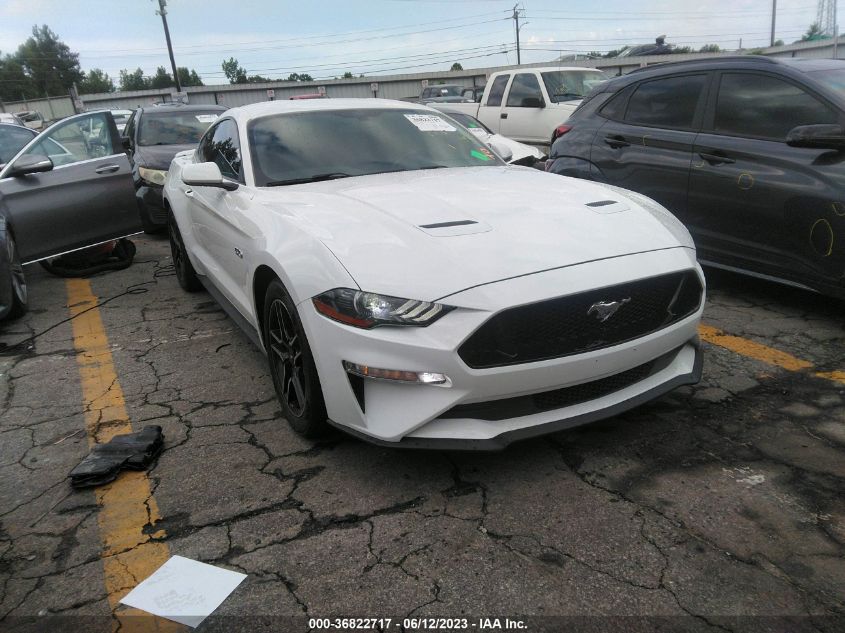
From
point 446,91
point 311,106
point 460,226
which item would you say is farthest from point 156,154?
point 446,91

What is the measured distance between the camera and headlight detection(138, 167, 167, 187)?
7.90m

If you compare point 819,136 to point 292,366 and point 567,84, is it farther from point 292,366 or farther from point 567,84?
point 567,84

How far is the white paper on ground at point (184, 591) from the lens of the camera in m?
2.12

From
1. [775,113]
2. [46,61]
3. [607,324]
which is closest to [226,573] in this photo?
[607,324]

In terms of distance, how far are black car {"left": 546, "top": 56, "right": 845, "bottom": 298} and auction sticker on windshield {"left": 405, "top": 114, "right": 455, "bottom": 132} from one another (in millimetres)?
1759

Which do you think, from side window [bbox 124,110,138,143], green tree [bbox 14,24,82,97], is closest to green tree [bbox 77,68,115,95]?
green tree [bbox 14,24,82,97]

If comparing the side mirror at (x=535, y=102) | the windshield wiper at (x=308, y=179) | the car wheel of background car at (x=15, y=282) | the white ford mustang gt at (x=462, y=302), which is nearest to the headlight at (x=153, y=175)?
the car wheel of background car at (x=15, y=282)

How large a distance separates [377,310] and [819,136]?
3.02 metres

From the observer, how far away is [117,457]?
10.1ft

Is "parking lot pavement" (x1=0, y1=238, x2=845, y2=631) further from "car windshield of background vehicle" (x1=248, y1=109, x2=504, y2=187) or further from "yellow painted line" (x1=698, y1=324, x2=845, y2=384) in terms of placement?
"car windshield of background vehicle" (x1=248, y1=109, x2=504, y2=187)

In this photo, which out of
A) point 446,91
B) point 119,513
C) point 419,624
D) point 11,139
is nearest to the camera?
point 419,624

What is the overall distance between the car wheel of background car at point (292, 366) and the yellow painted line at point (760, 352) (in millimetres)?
2050

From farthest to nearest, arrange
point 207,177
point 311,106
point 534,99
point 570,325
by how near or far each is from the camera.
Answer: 1. point 534,99
2. point 311,106
3. point 207,177
4. point 570,325

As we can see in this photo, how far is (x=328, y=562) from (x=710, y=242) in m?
3.64
